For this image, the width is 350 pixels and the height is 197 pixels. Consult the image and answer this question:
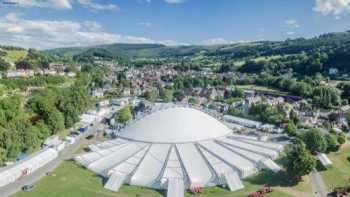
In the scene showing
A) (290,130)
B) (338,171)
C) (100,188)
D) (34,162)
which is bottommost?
(100,188)

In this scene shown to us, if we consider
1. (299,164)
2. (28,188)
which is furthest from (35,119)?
(299,164)

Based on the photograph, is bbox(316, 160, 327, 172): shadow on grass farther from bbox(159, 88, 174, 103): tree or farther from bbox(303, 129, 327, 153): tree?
bbox(159, 88, 174, 103): tree

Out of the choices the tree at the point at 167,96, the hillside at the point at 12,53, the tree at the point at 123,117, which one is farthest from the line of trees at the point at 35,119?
the hillside at the point at 12,53

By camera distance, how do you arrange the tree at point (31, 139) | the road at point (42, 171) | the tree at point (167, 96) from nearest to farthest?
the road at point (42, 171) → the tree at point (31, 139) → the tree at point (167, 96)

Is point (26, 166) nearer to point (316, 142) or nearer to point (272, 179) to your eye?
point (272, 179)

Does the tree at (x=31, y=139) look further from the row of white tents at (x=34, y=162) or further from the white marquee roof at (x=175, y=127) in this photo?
the white marquee roof at (x=175, y=127)

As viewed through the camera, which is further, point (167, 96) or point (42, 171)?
point (167, 96)

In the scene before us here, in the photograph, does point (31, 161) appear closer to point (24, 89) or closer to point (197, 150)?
point (197, 150)
